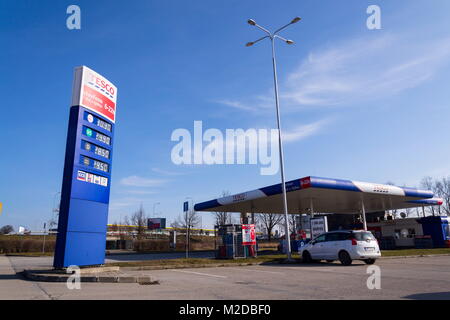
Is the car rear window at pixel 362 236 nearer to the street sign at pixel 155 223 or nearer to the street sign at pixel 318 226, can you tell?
the street sign at pixel 318 226

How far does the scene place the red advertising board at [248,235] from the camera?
66.6ft

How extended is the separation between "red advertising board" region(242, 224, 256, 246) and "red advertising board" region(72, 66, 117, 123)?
10.3 metres

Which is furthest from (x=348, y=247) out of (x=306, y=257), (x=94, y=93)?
(x=94, y=93)

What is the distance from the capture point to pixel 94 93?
1345 centimetres

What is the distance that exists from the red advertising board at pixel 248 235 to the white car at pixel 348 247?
4565 mm

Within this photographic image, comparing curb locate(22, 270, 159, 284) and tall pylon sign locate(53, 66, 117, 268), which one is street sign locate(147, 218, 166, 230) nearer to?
tall pylon sign locate(53, 66, 117, 268)

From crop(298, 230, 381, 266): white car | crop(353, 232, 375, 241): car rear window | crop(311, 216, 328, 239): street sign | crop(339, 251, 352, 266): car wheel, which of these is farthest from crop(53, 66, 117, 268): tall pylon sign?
crop(311, 216, 328, 239): street sign

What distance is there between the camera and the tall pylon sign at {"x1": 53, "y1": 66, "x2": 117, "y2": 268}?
11.7 m

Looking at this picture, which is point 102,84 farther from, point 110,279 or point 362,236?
point 362,236

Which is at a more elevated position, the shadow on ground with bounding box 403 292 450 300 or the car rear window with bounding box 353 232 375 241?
the car rear window with bounding box 353 232 375 241

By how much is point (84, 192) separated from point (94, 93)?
4.00m

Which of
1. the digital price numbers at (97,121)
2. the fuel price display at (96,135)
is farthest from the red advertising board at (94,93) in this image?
the fuel price display at (96,135)
